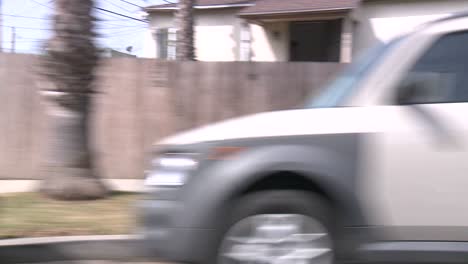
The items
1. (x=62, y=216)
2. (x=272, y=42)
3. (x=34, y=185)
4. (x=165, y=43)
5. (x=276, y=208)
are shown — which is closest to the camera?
(x=276, y=208)

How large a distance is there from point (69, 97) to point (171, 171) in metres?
3.24

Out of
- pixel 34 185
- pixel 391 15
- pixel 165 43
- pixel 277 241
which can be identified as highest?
pixel 391 15

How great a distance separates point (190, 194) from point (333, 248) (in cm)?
100

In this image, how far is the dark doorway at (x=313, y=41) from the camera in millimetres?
17562

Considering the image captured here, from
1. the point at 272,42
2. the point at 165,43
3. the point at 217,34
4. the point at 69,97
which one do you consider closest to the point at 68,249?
the point at 69,97

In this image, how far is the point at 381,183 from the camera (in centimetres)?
388

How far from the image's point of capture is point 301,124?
402 cm

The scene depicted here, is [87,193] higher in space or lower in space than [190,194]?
lower

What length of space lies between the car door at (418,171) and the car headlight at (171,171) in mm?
1158

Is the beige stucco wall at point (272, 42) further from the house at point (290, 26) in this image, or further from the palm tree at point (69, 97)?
the palm tree at point (69, 97)

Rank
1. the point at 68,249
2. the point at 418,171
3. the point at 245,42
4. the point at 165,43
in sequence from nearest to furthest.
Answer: the point at 418,171 → the point at 68,249 → the point at 245,42 → the point at 165,43

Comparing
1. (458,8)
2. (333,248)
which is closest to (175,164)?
(333,248)

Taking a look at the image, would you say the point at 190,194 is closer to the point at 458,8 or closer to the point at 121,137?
the point at 121,137

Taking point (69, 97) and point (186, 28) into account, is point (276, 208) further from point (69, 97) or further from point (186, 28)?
point (186, 28)
